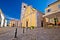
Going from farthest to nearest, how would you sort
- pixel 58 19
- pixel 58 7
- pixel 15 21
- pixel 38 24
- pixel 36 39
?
pixel 15 21 < pixel 38 24 < pixel 58 7 < pixel 58 19 < pixel 36 39

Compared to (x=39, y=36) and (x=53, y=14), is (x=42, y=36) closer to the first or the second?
(x=39, y=36)

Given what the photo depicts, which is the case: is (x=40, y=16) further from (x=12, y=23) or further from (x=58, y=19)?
(x=12, y=23)

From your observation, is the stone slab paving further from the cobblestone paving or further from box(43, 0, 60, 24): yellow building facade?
box(43, 0, 60, 24): yellow building facade

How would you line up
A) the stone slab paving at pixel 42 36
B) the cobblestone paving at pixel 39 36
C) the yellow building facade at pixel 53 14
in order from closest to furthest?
the stone slab paving at pixel 42 36, the cobblestone paving at pixel 39 36, the yellow building facade at pixel 53 14

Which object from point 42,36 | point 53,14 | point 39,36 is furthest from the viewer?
point 53,14

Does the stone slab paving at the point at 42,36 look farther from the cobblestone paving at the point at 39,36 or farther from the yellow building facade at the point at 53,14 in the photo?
the yellow building facade at the point at 53,14

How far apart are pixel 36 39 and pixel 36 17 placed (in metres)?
16.8

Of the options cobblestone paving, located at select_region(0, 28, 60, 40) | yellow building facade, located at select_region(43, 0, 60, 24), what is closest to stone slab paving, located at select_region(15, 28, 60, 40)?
cobblestone paving, located at select_region(0, 28, 60, 40)

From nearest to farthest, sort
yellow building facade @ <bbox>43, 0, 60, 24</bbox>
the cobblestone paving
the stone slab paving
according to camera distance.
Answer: the stone slab paving
the cobblestone paving
yellow building facade @ <bbox>43, 0, 60, 24</bbox>

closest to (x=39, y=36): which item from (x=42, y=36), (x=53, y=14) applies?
(x=42, y=36)

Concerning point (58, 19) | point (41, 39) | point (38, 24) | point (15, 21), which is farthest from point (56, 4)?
point (15, 21)

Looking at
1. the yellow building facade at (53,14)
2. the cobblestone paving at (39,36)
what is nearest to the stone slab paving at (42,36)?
the cobblestone paving at (39,36)

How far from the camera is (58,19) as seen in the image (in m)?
21.3

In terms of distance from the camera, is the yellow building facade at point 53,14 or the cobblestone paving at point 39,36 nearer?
the cobblestone paving at point 39,36
